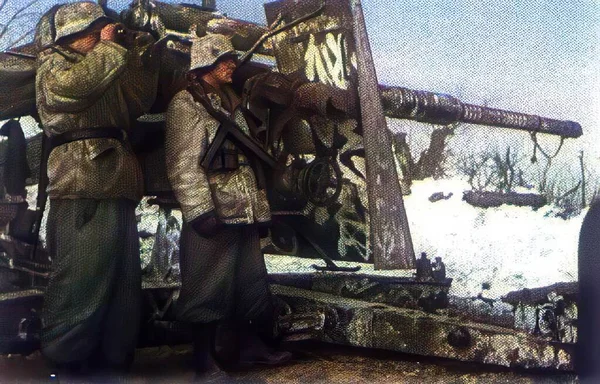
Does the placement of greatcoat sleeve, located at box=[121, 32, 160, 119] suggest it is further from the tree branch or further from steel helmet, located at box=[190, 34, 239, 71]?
the tree branch

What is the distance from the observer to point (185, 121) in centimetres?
514

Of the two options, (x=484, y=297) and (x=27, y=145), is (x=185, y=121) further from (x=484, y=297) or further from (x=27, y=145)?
(x=484, y=297)

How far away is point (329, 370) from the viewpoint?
5262mm

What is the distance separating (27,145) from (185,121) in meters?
1.00

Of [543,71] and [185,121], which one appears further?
[543,71]

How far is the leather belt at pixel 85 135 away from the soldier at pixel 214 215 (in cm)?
35

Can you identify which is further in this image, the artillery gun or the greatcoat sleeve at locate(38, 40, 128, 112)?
the artillery gun

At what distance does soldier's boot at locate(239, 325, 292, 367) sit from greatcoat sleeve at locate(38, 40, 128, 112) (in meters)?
1.69

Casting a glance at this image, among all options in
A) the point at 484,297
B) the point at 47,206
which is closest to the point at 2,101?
the point at 47,206

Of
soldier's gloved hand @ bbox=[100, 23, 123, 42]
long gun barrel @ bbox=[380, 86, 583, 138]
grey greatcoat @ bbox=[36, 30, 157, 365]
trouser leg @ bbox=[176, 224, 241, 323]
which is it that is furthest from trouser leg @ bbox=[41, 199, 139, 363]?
long gun barrel @ bbox=[380, 86, 583, 138]

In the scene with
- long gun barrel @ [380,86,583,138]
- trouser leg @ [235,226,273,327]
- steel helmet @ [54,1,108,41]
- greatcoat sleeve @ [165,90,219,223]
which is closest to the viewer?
steel helmet @ [54,1,108,41]

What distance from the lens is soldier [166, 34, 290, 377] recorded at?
512cm

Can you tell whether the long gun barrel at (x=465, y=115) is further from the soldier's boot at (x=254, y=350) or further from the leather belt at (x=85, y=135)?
the leather belt at (x=85, y=135)

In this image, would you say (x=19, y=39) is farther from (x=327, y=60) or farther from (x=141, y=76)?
(x=327, y=60)
